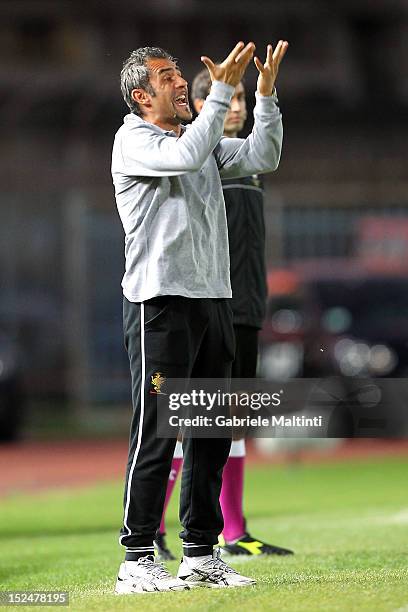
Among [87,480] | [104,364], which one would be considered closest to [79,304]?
[104,364]

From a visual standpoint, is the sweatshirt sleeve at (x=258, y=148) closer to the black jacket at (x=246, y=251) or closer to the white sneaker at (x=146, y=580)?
the black jacket at (x=246, y=251)

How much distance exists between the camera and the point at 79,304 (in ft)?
81.9

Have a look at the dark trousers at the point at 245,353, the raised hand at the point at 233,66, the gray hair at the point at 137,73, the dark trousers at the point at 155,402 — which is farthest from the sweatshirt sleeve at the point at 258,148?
the dark trousers at the point at 245,353

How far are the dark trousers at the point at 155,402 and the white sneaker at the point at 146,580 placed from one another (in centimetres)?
5

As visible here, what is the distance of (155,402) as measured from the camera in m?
5.36

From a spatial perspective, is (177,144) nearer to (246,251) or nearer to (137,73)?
(137,73)

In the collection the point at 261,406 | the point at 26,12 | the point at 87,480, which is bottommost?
the point at 87,480

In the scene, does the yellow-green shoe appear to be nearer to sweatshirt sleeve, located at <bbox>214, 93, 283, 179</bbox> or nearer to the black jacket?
the black jacket

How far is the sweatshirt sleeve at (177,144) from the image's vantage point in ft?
17.1

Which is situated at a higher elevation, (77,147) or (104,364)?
(77,147)

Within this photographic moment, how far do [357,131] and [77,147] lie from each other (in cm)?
564

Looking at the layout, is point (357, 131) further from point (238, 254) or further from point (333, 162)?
point (238, 254)

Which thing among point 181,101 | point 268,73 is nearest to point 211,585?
point 181,101

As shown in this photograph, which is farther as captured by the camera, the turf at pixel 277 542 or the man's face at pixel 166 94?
the man's face at pixel 166 94
